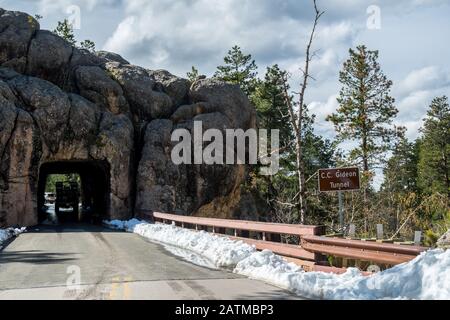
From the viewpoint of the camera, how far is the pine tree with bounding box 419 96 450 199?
50.9 metres

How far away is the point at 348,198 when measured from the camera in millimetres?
33562

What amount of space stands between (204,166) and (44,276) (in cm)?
2077

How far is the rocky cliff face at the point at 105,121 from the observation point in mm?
24734

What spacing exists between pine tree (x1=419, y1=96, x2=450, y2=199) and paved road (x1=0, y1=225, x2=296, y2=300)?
4334cm

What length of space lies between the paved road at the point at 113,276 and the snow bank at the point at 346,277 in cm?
37

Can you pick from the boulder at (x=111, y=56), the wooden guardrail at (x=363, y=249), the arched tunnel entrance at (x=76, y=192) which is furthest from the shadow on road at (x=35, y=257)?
the boulder at (x=111, y=56)

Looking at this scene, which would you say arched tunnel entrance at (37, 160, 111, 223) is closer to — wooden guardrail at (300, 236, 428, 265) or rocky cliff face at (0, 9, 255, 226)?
rocky cliff face at (0, 9, 255, 226)

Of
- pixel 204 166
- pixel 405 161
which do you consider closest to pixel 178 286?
pixel 204 166

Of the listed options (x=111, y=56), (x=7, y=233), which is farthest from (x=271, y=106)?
(x=7, y=233)

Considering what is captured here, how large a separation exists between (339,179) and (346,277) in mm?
3596

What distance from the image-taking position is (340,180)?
37.1 feet

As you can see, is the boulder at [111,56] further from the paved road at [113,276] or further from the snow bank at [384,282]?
the snow bank at [384,282]

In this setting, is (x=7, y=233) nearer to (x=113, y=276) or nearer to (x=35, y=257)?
(x=35, y=257)
